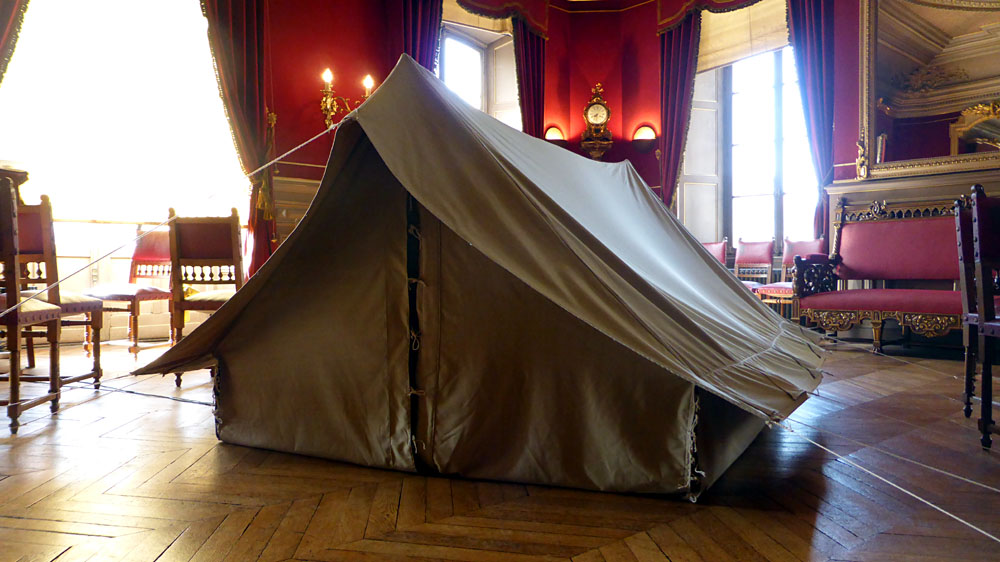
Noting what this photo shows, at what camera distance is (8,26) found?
3418 mm

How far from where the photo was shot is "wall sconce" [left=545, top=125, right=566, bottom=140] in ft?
21.5

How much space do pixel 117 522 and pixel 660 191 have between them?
19.0ft

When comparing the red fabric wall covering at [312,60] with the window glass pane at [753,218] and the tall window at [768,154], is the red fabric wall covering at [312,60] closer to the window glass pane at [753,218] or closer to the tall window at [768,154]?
the tall window at [768,154]

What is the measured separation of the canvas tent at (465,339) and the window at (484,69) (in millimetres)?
4759

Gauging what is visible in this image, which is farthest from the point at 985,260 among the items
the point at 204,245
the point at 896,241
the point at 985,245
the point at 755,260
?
the point at 755,260

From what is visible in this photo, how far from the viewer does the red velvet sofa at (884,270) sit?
3.48 meters

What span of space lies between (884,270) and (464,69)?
435 cm

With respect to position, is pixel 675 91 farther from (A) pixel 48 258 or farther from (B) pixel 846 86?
(A) pixel 48 258

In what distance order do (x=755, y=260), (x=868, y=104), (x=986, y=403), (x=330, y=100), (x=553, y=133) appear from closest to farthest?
1. (x=986, y=403)
2. (x=868, y=104)
3. (x=330, y=100)
4. (x=755, y=260)
5. (x=553, y=133)

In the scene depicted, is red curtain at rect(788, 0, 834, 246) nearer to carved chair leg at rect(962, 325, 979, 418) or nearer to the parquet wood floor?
carved chair leg at rect(962, 325, 979, 418)

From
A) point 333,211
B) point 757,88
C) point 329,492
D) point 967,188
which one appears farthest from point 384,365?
point 757,88

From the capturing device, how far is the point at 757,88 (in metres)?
6.09

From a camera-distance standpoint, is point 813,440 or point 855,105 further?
point 855,105

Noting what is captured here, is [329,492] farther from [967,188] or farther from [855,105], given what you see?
[855,105]
